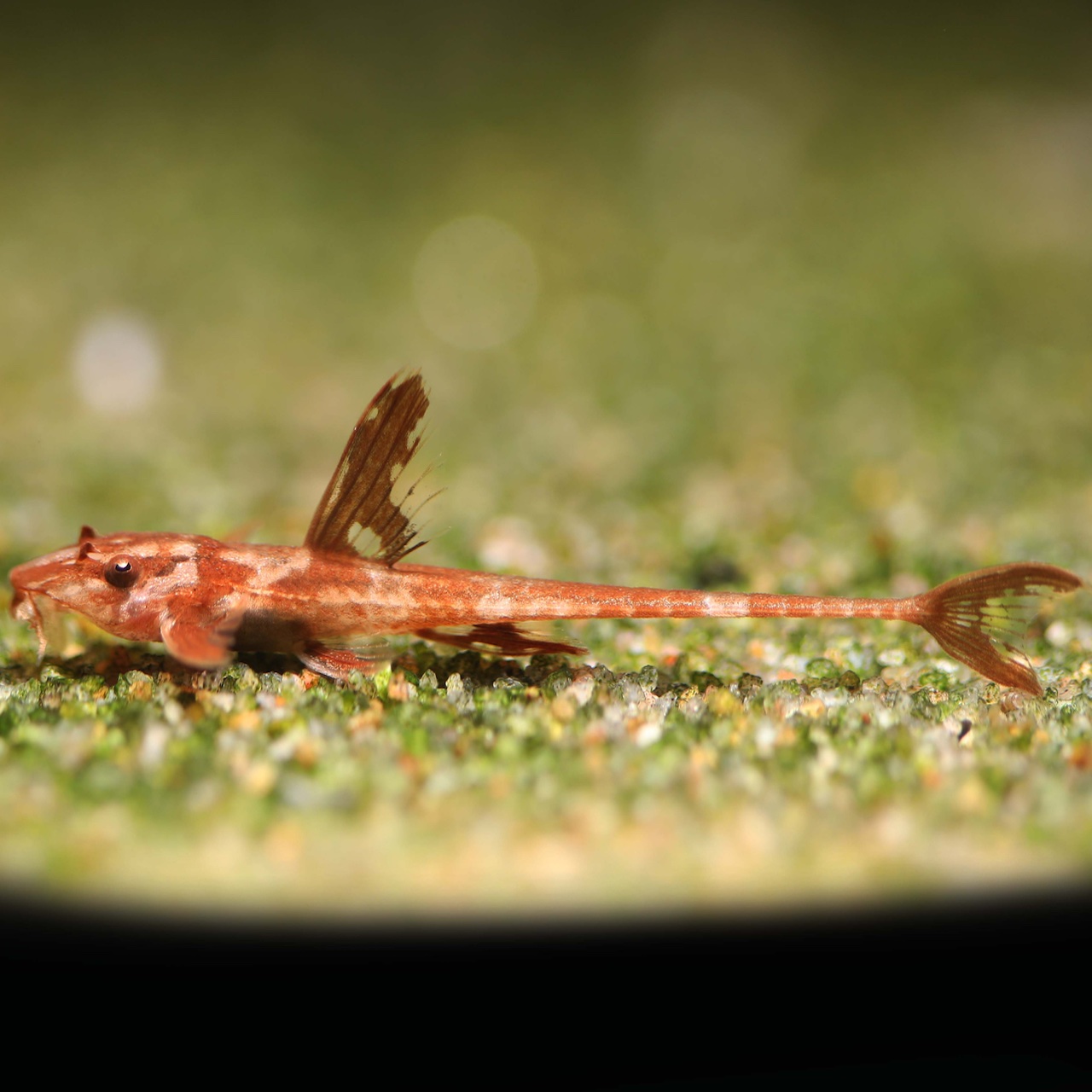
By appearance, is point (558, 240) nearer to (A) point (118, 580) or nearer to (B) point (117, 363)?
(B) point (117, 363)

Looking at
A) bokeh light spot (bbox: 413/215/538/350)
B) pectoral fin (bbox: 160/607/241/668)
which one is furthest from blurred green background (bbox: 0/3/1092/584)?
pectoral fin (bbox: 160/607/241/668)

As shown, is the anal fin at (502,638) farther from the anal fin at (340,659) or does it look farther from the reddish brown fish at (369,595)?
the anal fin at (340,659)

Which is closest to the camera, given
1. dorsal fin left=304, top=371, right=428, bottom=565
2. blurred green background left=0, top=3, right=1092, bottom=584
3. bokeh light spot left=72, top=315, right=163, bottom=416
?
→ dorsal fin left=304, top=371, right=428, bottom=565

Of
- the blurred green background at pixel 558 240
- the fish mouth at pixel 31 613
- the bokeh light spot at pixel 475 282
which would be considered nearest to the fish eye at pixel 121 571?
the fish mouth at pixel 31 613

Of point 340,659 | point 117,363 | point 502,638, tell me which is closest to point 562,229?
A: point 117,363

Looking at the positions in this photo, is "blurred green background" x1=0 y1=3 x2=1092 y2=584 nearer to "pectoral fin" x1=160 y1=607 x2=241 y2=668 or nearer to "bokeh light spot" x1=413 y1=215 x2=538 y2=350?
"bokeh light spot" x1=413 y1=215 x2=538 y2=350
